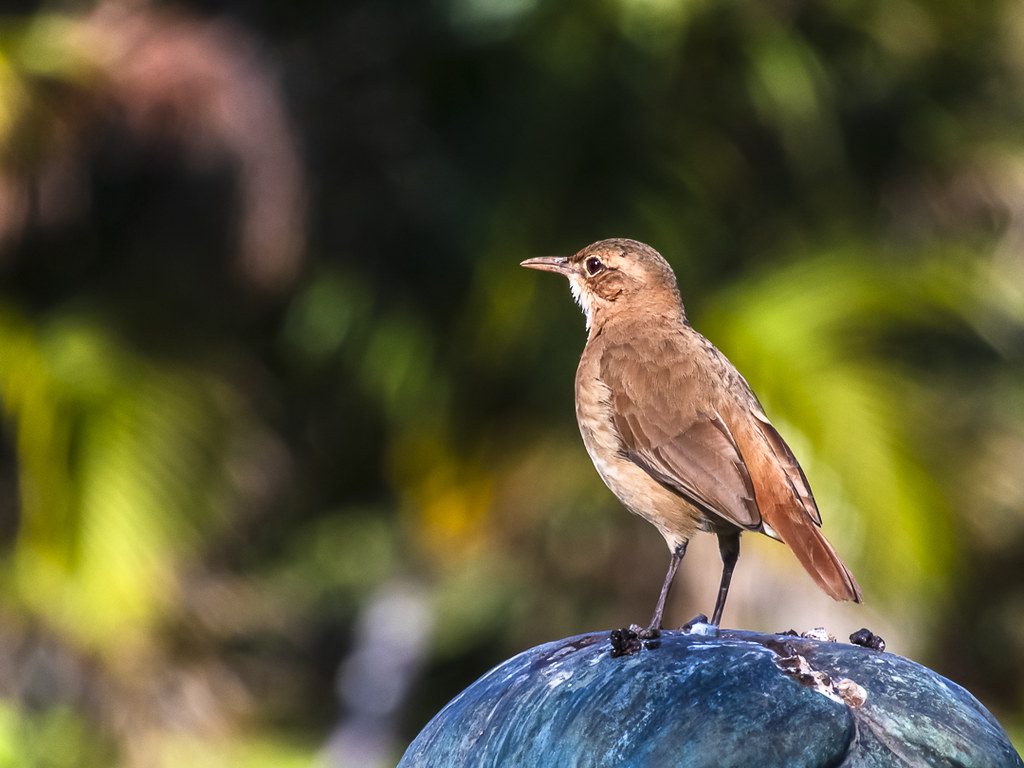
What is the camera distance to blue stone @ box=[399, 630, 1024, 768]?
3.35 meters

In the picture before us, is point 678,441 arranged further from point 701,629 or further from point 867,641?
point 867,641

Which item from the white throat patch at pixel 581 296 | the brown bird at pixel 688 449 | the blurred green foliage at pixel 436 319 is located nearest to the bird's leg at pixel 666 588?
the brown bird at pixel 688 449

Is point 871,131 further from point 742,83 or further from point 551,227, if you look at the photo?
point 551,227

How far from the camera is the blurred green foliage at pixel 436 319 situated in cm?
915

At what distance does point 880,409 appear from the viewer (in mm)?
8453

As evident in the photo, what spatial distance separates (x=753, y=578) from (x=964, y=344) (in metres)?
3.35

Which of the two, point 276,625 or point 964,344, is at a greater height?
point 964,344

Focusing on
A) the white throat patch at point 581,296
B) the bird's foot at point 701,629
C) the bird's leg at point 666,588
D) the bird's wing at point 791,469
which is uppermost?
the white throat patch at point 581,296

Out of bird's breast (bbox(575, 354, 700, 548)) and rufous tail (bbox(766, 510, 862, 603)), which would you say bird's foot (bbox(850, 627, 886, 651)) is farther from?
bird's breast (bbox(575, 354, 700, 548))

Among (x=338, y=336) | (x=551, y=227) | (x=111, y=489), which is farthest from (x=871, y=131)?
(x=111, y=489)

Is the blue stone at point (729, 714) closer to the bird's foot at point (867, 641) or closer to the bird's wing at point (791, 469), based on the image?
the bird's foot at point (867, 641)

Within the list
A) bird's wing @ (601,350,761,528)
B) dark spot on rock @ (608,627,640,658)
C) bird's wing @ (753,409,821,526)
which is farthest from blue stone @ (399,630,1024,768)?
bird's wing @ (753,409,821,526)

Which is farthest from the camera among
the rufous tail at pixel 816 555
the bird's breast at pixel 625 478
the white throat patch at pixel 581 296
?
the white throat patch at pixel 581 296

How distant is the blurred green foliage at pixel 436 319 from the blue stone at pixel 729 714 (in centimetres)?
457
